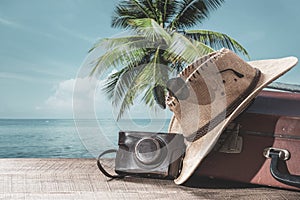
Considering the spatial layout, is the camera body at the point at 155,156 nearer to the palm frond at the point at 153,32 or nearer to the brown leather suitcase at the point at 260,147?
the brown leather suitcase at the point at 260,147

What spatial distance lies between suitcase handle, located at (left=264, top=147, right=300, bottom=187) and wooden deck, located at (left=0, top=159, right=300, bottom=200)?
0.10 ft

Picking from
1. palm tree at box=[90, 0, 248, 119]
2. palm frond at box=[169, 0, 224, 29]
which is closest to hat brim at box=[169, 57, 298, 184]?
palm tree at box=[90, 0, 248, 119]

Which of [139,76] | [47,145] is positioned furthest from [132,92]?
[47,145]

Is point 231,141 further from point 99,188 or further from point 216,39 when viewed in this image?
point 216,39

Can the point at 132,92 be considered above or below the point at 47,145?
above

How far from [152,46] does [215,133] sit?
7.08 meters

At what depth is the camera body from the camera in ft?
2.63

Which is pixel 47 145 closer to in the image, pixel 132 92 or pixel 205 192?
pixel 132 92

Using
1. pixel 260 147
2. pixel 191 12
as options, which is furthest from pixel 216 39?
pixel 260 147

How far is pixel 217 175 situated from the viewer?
0.81m

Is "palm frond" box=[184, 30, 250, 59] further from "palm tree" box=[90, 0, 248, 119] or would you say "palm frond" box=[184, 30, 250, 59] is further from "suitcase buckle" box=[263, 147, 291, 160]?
"suitcase buckle" box=[263, 147, 291, 160]

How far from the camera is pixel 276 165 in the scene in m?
0.76

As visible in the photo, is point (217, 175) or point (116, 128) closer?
point (217, 175)

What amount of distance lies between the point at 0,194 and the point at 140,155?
27 centimetres
